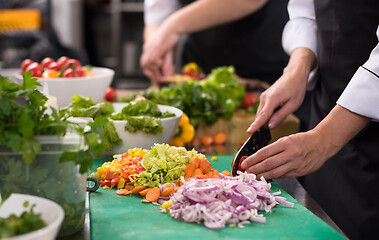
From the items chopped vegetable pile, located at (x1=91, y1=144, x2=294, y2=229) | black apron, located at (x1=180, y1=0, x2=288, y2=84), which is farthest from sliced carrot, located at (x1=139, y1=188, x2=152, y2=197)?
black apron, located at (x1=180, y1=0, x2=288, y2=84)

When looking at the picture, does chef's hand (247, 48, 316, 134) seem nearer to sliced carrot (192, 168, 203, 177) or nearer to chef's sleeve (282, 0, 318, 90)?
chef's sleeve (282, 0, 318, 90)

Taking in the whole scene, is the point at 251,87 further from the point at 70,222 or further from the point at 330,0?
the point at 70,222

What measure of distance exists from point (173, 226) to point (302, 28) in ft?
3.63

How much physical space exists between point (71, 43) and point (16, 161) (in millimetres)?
5040

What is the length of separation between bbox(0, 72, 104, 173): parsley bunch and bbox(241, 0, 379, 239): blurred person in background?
490 millimetres

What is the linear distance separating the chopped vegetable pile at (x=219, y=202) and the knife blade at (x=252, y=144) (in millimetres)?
197

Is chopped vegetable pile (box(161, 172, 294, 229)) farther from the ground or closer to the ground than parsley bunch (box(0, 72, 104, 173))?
closer to the ground

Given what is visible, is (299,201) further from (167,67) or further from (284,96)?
(167,67)

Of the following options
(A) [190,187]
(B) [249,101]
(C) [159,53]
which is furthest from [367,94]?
(C) [159,53]

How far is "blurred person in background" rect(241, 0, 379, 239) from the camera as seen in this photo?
1.28m

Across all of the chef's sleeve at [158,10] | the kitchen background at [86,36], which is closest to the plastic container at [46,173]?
the chef's sleeve at [158,10]

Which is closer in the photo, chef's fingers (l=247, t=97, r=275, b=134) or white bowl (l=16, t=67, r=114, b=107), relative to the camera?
chef's fingers (l=247, t=97, r=275, b=134)

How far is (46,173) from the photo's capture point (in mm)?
890

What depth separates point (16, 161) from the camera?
869 mm
